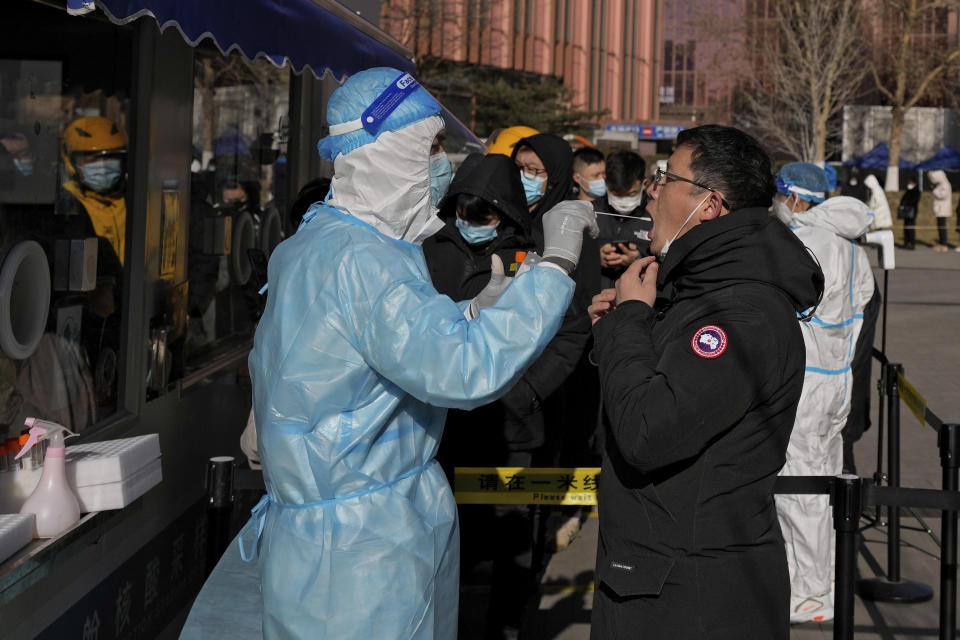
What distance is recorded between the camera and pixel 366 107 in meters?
2.63

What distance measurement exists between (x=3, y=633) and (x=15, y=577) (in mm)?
326

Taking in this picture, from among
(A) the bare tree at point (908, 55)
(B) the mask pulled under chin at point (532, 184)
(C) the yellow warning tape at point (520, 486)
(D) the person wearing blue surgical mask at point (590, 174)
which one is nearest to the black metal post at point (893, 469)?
(C) the yellow warning tape at point (520, 486)

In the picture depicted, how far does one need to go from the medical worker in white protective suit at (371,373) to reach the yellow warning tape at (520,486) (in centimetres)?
161

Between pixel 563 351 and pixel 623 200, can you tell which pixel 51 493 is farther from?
pixel 623 200

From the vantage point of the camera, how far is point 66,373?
4188mm

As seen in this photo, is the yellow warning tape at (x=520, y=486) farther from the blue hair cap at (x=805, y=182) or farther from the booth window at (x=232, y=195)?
the blue hair cap at (x=805, y=182)

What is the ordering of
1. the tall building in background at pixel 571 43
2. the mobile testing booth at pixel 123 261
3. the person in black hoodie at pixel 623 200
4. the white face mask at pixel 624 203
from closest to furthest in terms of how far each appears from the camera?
the mobile testing booth at pixel 123 261 < the person in black hoodie at pixel 623 200 < the white face mask at pixel 624 203 < the tall building in background at pixel 571 43

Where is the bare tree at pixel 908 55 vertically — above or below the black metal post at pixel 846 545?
above

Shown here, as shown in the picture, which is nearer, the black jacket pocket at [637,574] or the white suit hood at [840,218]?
the black jacket pocket at [637,574]

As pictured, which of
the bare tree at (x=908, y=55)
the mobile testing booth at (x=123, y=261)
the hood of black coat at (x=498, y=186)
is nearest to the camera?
the mobile testing booth at (x=123, y=261)

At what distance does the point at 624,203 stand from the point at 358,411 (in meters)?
4.42

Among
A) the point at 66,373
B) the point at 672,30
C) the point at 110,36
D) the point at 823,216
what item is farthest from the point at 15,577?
the point at 672,30

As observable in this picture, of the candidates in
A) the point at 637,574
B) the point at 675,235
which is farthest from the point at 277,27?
the point at 637,574

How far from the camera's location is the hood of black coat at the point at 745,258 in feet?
8.32
